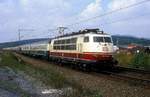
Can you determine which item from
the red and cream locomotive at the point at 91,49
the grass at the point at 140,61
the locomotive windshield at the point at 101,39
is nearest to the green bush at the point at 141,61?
the grass at the point at 140,61

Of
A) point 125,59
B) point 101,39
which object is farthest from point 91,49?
point 125,59

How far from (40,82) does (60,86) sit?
3166mm

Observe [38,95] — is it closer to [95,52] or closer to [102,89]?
[102,89]

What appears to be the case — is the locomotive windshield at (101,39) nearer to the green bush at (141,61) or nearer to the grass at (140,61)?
the grass at (140,61)

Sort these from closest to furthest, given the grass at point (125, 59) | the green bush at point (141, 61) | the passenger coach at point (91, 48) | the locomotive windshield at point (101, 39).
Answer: the passenger coach at point (91, 48)
the locomotive windshield at point (101, 39)
the green bush at point (141, 61)
the grass at point (125, 59)

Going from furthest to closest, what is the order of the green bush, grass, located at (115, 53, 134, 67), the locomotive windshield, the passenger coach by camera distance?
1. grass, located at (115, 53, 134, 67)
2. the green bush
3. the locomotive windshield
4. the passenger coach

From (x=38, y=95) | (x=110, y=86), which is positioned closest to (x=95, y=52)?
(x=110, y=86)

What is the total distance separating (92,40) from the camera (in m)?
30.4

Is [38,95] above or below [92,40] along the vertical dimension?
below

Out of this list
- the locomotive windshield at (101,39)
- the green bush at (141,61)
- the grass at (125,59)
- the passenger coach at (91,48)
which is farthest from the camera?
the grass at (125,59)

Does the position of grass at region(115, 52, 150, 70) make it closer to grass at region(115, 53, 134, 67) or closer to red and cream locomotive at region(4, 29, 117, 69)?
grass at region(115, 53, 134, 67)

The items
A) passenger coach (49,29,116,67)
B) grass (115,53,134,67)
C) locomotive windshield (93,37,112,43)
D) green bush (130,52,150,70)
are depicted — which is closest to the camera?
passenger coach (49,29,116,67)

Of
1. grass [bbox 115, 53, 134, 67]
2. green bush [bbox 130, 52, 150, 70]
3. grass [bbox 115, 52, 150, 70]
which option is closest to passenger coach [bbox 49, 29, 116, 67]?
grass [bbox 115, 52, 150, 70]

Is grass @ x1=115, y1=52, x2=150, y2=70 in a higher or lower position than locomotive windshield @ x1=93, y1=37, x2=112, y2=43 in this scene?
lower
